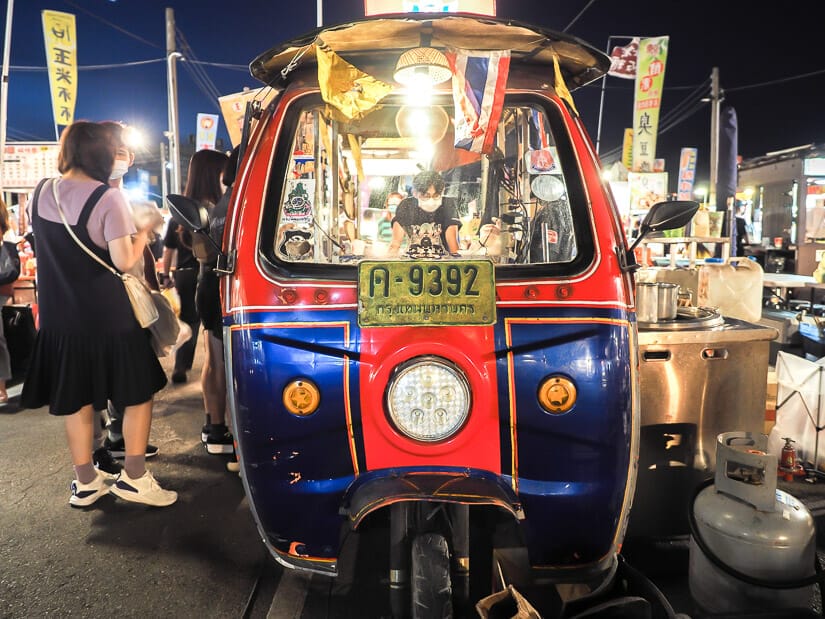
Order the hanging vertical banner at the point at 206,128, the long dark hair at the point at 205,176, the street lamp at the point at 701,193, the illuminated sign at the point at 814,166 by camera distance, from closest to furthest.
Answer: the long dark hair at the point at 205,176
the hanging vertical banner at the point at 206,128
the illuminated sign at the point at 814,166
the street lamp at the point at 701,193

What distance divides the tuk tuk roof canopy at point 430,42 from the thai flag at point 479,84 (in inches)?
2.0

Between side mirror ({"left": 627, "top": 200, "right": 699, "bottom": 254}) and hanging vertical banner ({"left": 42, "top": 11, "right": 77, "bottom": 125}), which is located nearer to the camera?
side mirror ({"left": 627, "top": 200, "right": 699, "bottom": 254})

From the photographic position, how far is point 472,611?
100 inches

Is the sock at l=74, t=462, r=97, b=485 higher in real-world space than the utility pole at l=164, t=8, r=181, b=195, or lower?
lower

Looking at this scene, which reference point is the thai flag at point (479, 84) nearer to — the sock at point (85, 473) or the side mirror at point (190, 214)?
the side mirror at point (190, 214)

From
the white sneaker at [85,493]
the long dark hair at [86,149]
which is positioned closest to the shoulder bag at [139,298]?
the long dark hair at [86,149]

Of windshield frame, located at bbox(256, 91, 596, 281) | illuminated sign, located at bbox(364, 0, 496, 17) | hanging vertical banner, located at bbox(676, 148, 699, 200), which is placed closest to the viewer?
windshield frame, located at bbox(256, 91, 596, 281)

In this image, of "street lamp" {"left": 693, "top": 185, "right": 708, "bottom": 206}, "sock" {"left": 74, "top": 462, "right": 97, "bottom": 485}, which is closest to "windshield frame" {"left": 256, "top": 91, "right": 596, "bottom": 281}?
Result: "sock" {"left": 74, "top": 462, "right": 97, "bottom": 485}

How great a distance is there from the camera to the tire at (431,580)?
75.3 inches

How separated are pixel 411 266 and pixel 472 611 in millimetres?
1565

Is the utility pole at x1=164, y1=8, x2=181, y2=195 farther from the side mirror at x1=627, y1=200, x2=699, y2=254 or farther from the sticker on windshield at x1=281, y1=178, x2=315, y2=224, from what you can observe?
the side mirror at x1=627, y1=200, x2=699, y2=254

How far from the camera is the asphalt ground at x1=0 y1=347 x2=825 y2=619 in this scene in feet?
8.56

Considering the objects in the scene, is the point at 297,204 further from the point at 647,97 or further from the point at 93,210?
the point at 647,97

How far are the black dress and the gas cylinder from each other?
310 centimetres
